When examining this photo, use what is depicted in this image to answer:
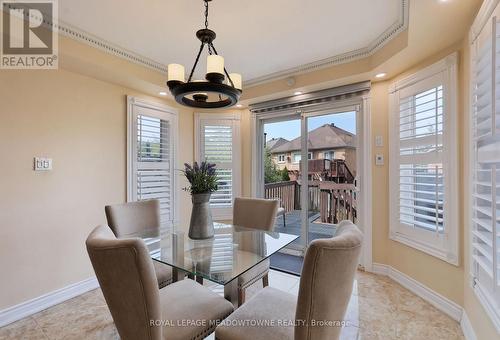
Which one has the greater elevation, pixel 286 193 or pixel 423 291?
pixel 286 193

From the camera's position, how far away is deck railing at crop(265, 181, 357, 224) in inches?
125

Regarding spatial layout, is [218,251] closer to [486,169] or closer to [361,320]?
[361,320]

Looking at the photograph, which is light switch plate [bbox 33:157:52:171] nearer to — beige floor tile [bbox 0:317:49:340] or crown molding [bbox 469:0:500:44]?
beige floor tile [bbox 0:317:49:340]

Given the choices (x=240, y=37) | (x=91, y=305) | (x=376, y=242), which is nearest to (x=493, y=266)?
(x=376, y=242)

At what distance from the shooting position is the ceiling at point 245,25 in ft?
6.27

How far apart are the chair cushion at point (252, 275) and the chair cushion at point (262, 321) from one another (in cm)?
26

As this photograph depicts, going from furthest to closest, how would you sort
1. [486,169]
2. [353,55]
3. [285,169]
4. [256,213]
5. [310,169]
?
[285,169], [310,169], [353,55], [256,213], [486,169]

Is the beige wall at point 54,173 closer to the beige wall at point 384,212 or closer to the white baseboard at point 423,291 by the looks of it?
the beige wall at point 384,212

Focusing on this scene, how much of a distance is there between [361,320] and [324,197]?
1624mm

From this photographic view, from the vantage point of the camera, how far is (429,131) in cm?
232

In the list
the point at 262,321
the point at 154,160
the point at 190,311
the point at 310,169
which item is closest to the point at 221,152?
the point at 154,160

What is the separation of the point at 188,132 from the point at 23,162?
2.04 meters

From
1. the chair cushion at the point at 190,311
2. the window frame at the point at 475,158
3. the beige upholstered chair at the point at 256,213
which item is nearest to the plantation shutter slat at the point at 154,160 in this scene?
the beige upholstered chair at the point at 256,213

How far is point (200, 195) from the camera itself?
2020 mm
